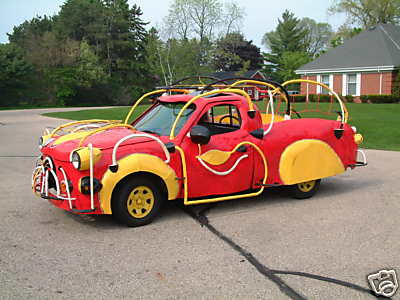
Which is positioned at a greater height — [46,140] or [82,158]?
[46,140]

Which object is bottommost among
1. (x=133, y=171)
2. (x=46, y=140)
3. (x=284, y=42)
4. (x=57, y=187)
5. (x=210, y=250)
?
(x=210, y=250)

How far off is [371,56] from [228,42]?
16.8 m

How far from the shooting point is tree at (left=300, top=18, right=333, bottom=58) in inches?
3489

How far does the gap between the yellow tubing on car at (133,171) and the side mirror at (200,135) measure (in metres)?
0.50

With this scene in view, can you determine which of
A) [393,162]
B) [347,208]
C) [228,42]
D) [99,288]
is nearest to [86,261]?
[99,288]

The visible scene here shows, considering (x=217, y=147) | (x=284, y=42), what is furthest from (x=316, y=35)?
(x=217, y=147)

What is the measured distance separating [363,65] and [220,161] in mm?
31810

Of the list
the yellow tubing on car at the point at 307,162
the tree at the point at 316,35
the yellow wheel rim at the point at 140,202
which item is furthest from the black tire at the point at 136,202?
the tree at the point at 316,35

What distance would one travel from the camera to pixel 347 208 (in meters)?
6.64

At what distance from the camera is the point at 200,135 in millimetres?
5762

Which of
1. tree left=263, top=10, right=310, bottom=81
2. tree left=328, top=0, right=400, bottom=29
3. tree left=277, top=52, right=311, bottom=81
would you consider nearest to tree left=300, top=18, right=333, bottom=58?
tree left=263, top=10, right=310, bottom=81

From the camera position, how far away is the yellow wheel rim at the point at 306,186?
7109 mm

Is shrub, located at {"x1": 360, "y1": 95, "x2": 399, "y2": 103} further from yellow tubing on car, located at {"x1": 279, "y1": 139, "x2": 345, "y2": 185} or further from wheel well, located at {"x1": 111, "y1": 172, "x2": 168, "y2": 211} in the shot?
wheel well, located at {"x1": 111, "y1": 172, "x2": 168, "y2": 211}

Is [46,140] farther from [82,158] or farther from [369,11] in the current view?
[369,11]
